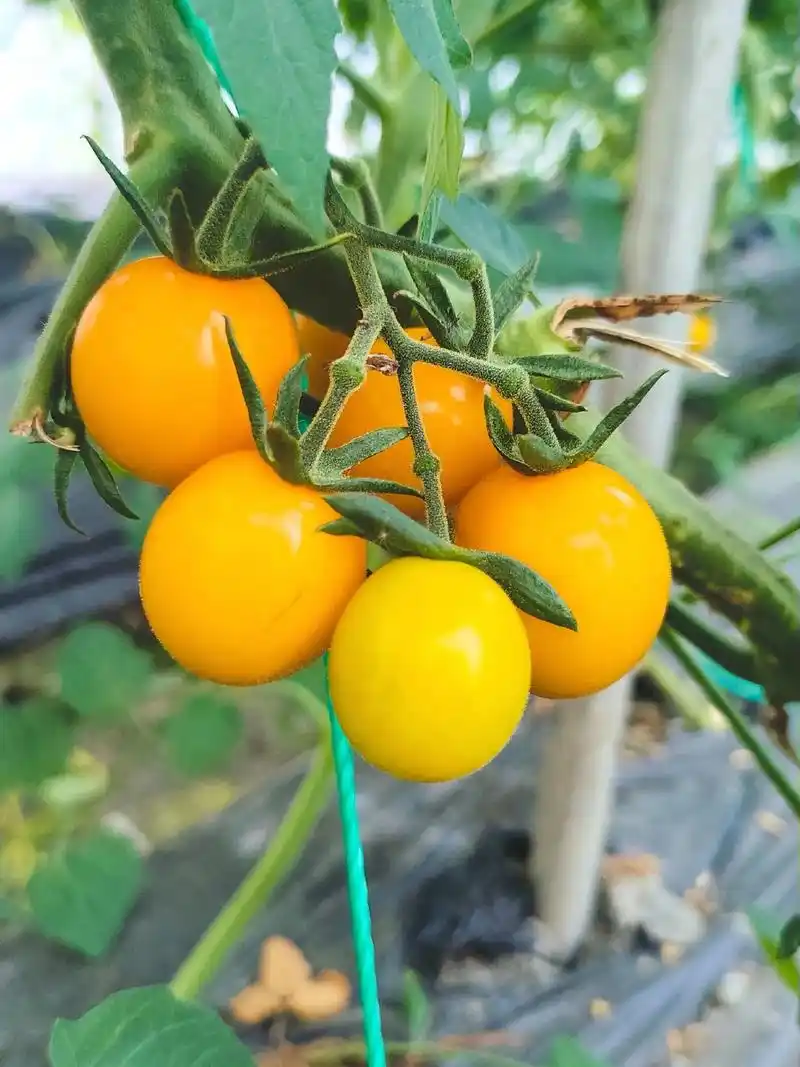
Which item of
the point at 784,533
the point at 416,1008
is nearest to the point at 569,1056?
the point at 416,1008

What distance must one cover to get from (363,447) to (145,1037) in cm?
29

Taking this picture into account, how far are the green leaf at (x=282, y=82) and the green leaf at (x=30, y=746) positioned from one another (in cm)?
84

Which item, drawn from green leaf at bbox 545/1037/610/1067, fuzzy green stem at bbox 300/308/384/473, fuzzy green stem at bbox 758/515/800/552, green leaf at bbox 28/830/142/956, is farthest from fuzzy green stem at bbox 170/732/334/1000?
fuzzy green stem at bbox 300/308/384/473

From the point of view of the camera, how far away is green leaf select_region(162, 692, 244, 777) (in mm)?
946

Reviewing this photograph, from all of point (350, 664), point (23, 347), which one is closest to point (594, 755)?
point (350, 664)

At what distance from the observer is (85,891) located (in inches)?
31.9

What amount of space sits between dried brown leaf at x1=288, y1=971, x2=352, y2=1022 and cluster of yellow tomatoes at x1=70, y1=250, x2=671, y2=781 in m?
0.72

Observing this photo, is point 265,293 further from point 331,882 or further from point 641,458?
point 331,882

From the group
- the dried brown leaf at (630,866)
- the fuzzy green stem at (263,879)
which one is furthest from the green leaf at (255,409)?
the dried brown leaf at (630,866)

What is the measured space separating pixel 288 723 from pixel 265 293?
1088 millimetres

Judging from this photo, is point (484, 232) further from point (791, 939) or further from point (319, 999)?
point (319, 999)

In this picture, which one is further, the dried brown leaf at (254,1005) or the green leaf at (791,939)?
the dried brown leaf at (254,1005)

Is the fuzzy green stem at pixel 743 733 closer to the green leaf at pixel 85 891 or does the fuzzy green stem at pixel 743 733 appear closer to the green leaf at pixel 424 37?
the green leaf at pixel 424 37

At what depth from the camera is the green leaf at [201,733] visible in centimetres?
95
